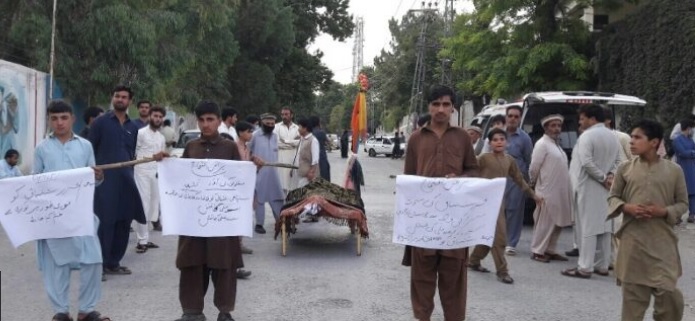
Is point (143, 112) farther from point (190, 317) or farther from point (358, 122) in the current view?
point (190, 317)

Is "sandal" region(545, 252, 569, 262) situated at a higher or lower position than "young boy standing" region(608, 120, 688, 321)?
lower

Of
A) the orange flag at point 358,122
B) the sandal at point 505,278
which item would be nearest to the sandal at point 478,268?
the sandal at point 505,278

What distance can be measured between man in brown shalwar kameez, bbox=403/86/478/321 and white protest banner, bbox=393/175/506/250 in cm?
9

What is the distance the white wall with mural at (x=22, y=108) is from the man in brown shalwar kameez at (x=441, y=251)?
442 inches

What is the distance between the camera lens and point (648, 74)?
18.2 m

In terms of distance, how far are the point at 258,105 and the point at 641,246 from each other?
32275mm

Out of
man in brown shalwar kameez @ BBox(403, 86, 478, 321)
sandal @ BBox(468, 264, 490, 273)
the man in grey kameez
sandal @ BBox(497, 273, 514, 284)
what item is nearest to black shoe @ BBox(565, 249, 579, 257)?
sandal @ BBox(468, 264, 490, 273)

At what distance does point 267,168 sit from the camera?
10.3 meters

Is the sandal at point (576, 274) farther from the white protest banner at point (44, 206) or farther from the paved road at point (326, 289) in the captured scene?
the white protest banner at point (44, 206)

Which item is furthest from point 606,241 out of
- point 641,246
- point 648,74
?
point 648,74

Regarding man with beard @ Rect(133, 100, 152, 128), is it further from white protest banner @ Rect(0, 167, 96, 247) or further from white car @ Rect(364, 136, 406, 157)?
white car @ Rect(364, 136, 406, 157)

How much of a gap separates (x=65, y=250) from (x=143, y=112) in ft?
15.1

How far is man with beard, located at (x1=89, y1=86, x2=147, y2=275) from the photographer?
7.09m

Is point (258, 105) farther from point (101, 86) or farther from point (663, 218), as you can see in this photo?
point (663, 218)
